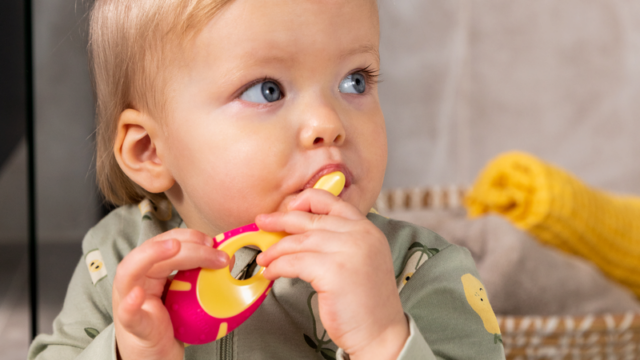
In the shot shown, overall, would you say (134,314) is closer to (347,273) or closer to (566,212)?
(347,273)

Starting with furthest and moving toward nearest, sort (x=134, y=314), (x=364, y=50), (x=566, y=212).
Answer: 1. (x=566, y=212)
2. (x=364, y=50)
3. (x=134, y=314)

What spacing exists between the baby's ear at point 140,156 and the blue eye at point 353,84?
21 centimetres

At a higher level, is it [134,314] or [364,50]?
[364,50]

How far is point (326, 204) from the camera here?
518 mm

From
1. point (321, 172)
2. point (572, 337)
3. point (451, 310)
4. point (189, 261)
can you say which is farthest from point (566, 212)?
point (189, 261)

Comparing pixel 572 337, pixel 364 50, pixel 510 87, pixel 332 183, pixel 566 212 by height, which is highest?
pixel 364 50

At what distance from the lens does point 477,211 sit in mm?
1428

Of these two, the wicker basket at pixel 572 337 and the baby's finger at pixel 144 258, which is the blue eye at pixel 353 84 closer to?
the baby's finger at pixel 144 258

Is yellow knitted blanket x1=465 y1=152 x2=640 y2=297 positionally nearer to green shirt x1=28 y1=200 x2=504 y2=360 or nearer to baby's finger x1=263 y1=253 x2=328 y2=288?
→ green shirt x1=28 y1=200 x2=504 y2=360

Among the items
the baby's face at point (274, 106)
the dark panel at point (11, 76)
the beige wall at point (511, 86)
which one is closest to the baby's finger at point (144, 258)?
the baby's face at point (274, 106)

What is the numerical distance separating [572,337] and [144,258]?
2.47ft

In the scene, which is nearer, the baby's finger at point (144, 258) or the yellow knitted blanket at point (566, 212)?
the baby's finger at point (144, 258)

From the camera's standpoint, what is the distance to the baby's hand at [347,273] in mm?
479

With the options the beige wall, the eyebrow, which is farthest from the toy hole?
the beige wall
